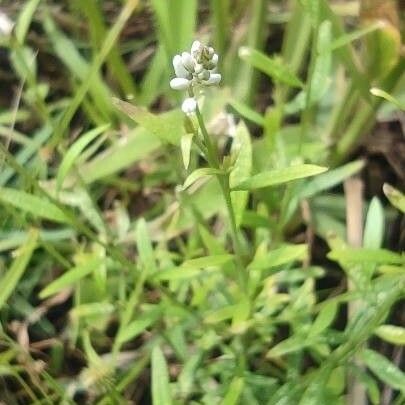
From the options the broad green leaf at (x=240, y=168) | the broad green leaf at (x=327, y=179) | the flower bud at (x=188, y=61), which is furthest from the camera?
the broad green leaf at (x=327, y=179)

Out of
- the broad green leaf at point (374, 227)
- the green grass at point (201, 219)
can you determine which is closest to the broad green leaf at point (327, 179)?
the green grass at point (201, 219)

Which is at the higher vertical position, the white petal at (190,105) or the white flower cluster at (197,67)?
the white flower cluster at (197,67)

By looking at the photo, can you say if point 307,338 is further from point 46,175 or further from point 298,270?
point 46,175

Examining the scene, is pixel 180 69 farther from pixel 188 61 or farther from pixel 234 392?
pixel 234 392

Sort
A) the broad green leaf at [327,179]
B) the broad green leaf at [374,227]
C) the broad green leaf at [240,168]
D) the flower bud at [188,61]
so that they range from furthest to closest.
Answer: the broad green leaf at [327,179] → the broad green leaf at [374,227] → the broad green leaf at [240,168] → the flower bud at [188,61]

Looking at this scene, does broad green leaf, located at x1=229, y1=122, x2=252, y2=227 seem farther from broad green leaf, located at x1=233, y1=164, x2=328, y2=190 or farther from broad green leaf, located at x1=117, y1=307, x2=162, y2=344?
broad green leaf, located at x1=117, y1=307, x2=162, y2=344

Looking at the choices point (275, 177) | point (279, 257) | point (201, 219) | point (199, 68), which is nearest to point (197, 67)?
point (199, 68)

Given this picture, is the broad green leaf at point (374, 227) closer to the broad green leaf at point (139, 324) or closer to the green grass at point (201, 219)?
the green grass at point (201, 219)

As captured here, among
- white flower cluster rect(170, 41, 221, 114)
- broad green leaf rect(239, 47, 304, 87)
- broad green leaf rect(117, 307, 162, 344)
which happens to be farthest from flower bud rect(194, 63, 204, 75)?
broad green leaf rect(117, 307, 162, 344)

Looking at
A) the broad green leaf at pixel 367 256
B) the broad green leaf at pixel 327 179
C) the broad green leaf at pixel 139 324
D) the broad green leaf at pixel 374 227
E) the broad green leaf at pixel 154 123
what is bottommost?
the broad green leaf at pixel 139 324
